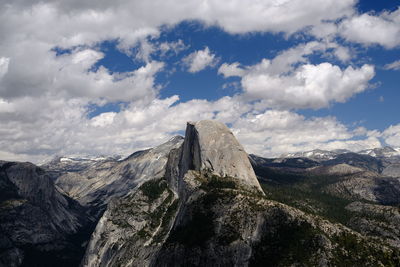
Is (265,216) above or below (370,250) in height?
above

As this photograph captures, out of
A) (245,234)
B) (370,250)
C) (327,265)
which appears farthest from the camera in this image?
(245,234)

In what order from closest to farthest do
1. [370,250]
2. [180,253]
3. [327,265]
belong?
1. [327,265]
2. [370,250]
3. [180,253]

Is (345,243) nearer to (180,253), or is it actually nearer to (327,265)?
(327,265)

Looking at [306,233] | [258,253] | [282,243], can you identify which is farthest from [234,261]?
[306,233]

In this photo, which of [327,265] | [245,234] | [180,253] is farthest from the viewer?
[180,253]

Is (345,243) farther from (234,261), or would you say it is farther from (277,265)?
(234,261)

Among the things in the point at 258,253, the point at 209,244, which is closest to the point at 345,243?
the point at 258,253

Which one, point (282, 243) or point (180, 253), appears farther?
point (180, 253)

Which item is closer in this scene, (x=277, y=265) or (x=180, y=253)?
(x=277, y=265)

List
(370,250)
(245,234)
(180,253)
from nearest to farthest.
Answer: (370,250), (245,234), (180,253)
